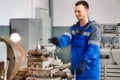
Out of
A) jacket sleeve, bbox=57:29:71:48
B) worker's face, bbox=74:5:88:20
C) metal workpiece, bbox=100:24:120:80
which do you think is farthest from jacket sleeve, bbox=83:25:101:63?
metal workpiece, bbox=100:24:120:80

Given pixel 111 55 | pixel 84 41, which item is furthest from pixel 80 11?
pixel 111 55

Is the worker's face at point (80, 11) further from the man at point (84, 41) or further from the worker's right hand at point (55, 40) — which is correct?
the worker's right hand at point (55, 40)

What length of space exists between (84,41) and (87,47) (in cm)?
8

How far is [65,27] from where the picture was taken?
19.1 ft

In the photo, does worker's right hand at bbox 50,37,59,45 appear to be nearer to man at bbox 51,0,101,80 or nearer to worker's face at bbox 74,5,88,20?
man at bbox 51,0,101,80

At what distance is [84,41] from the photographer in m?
2.75

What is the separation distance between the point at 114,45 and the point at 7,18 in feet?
7.31

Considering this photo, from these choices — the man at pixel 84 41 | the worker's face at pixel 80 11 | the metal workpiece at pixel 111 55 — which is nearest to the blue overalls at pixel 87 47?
the man at pixel 84 41

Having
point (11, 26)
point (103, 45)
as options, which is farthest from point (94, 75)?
point (103, 45)

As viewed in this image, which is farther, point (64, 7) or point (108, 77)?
point (64, 7)

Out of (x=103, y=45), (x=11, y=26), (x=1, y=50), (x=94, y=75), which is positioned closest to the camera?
(x=1, y=50)

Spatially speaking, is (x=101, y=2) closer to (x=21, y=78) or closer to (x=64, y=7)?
(x=64, y=7)

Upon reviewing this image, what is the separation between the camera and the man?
2.66m

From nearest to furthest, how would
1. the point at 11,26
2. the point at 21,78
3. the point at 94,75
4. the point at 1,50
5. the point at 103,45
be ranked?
the point at 1,50 < the point at 21,78 < the point at 94,75 < the point at 11,26 < the point at 103,45
